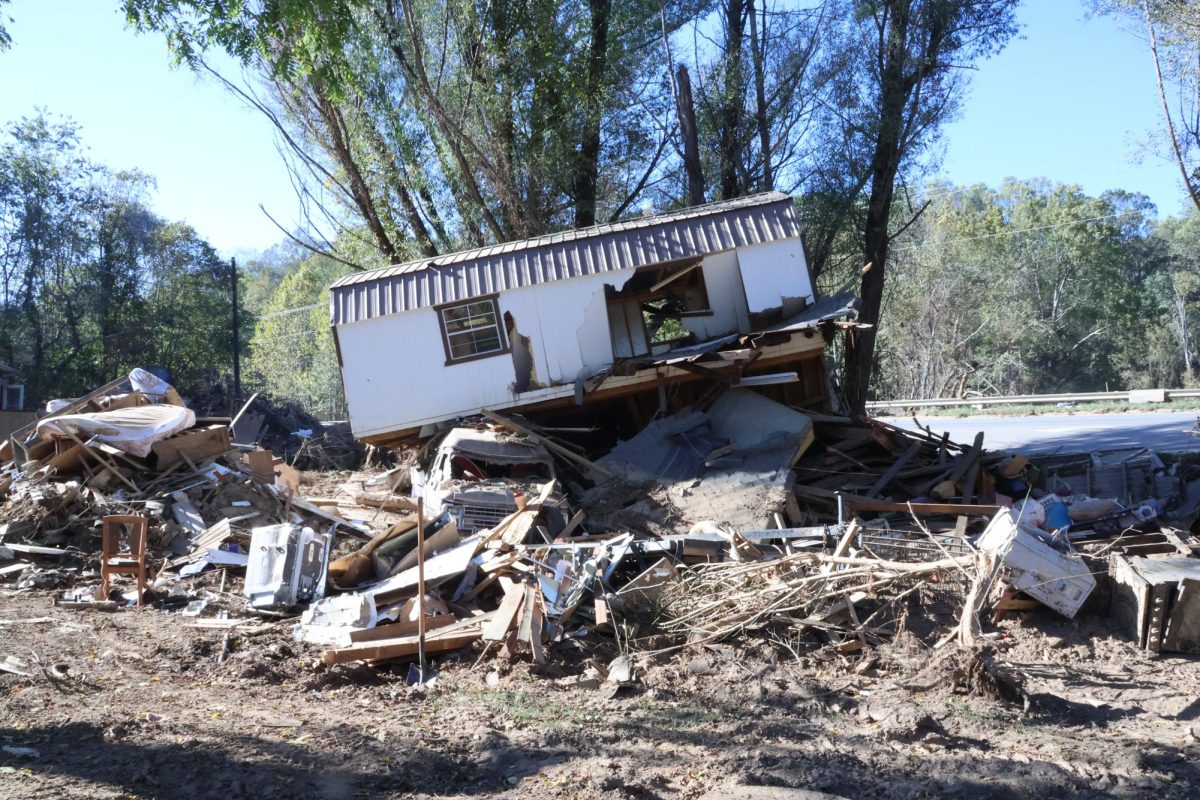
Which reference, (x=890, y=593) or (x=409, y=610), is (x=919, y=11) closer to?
(x=890, y=593)

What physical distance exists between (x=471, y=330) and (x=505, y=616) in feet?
25.9

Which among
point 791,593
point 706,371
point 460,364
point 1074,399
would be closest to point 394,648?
point 791,593

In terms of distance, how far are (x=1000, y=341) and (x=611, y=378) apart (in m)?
36.0

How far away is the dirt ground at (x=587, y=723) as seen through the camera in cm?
509

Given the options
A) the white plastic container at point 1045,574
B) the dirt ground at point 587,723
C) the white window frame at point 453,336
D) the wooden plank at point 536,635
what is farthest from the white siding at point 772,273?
the wooden plank at point 536,635

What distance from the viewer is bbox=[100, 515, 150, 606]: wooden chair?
9.43 metres

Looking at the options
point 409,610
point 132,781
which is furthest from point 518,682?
point 132,781

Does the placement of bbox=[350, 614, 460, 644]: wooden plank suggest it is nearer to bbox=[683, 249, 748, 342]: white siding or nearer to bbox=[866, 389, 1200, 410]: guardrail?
bbox=[683, 249, 748, 342]: white siding

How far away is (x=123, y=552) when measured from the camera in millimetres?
11383

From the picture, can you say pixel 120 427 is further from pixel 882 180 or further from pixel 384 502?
pixel 882 180

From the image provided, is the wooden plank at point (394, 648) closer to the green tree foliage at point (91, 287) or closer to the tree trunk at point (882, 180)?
the tree trunk at point (882, 180)

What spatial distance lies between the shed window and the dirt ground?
23.6ft

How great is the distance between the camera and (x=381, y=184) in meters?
21.1

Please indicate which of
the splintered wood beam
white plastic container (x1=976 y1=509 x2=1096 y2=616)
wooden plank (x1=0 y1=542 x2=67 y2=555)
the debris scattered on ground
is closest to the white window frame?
the debris scattered on ground
